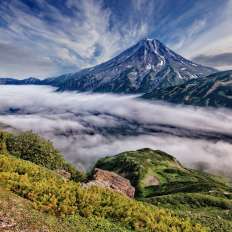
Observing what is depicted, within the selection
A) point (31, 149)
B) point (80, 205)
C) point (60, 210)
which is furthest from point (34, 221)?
point (31, 149)

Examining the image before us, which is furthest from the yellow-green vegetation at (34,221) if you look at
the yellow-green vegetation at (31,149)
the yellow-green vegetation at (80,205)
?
→ the yellow-green vegetation at (31,149)

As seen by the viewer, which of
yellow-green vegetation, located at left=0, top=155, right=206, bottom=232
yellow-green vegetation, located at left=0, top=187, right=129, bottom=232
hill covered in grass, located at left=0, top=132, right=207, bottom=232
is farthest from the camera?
yellow-green vegetation, located at left=0, top=155, right=206, bottom=232

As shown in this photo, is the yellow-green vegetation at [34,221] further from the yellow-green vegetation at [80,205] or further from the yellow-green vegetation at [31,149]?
the yellow-green vegetation at [31,149]

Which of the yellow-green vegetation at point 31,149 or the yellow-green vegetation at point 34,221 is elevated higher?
the yellow-green vegetation at point 34,221

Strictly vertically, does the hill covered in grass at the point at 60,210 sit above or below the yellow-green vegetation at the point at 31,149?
above

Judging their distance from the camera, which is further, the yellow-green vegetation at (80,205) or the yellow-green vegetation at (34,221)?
the yellow-green vegetation at (80,205)

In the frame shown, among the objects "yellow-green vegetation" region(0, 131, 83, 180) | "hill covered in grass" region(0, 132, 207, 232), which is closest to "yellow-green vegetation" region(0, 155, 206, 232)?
"hill covered in grass" region(0, 132, 207, 232)

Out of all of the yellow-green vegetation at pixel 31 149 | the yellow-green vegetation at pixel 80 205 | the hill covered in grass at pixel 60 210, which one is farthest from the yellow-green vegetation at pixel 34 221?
the yellow-green vegetation at pixel 31 149

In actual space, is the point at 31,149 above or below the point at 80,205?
below

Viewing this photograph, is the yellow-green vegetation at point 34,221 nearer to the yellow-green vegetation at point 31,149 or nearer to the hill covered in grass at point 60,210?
the hill covered in grass at point 60,210

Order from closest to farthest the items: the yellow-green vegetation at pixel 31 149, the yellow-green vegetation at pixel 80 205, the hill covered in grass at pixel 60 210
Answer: the hill covered in grass at pixel 60 210 → the yellow-green vegetation at pixel 80 205 → the yellow-green vegetation at pixel 31 149

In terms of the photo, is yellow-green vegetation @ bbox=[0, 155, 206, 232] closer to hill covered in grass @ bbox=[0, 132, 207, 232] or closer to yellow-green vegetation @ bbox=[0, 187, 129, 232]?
hill covered in grass @ bbox=[0, 132, 207, 232]

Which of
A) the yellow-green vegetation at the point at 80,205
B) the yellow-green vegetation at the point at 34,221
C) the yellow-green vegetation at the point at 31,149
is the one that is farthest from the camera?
the yellow-green vegetation at the point at 31,149

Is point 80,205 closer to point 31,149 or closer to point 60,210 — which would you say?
point 60,210
